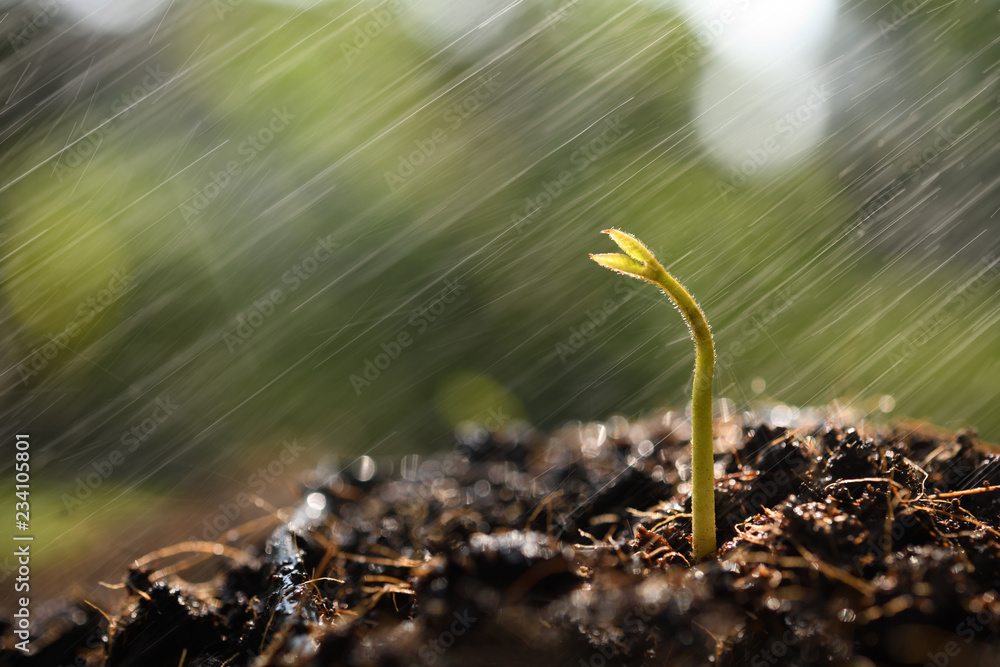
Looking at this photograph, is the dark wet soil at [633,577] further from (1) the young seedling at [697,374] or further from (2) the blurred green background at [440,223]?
(2) the blurred green background at [440,223]

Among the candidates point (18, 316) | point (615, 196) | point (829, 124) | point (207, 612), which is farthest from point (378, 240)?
point (207, 612)

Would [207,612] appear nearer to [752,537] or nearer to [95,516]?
[752,537]

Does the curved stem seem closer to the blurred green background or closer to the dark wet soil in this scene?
the dark wet soil

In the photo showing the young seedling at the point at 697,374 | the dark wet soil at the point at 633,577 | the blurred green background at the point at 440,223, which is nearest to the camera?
the dark wet soil at the point at 633,577

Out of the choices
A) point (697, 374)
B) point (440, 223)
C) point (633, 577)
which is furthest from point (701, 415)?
point (440, 223)

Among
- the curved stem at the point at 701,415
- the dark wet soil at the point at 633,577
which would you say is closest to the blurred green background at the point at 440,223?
the dark wet soil at the point at 633,577

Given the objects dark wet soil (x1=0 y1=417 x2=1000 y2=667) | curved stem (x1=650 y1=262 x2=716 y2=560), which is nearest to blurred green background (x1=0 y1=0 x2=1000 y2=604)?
dark wet soil (x1=0 y1=417 x2=1000 y2=667)

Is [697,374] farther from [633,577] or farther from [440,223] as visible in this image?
[440,223]
